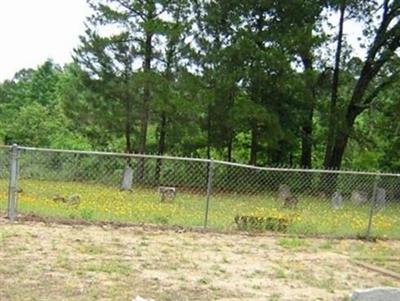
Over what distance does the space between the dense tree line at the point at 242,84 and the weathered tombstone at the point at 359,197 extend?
7.23 metres

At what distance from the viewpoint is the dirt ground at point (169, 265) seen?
530 centimetres

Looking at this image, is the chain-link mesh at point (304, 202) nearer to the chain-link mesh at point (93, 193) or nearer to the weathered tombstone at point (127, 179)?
the chain-link mesh at point (93, 193)

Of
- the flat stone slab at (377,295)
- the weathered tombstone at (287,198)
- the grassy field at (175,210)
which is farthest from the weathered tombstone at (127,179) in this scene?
the flat stone slab at (377,295)

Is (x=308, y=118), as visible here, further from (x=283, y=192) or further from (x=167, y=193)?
(x=167, y=193)

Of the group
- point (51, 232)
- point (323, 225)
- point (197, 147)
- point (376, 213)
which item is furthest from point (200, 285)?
point (197, 147)

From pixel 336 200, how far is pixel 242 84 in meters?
9.92

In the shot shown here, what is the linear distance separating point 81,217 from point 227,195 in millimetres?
4392

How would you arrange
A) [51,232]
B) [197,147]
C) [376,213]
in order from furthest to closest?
[197,147], [376,213], [51,232]

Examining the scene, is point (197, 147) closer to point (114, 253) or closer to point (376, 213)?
point (376, 213)

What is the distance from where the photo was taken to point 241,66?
21.7 m

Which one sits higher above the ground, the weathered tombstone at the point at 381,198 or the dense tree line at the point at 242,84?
the dense tree line at the point at 242,84

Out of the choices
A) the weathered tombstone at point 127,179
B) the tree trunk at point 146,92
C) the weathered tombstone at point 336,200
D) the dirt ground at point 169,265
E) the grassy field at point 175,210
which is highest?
the tree trunk at point 146,92

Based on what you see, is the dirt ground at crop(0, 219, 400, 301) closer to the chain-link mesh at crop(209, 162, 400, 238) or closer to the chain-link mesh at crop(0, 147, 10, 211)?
the chain-link mesh at crop(209, 162, 400, 238)

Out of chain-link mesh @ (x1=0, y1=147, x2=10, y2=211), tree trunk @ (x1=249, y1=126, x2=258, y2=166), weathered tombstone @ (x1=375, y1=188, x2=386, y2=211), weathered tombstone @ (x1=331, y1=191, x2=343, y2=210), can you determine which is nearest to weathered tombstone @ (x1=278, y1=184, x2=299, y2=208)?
weathered tombstone @ (x1=331, y1=191, x2=343, y2=210)
